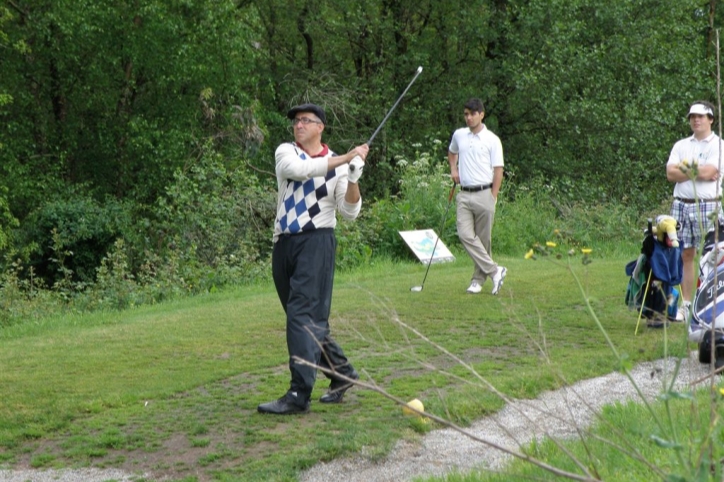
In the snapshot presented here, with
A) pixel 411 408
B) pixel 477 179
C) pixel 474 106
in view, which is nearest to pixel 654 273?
pixel 477 179

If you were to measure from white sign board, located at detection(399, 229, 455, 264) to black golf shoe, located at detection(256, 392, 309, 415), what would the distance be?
9.19 meters

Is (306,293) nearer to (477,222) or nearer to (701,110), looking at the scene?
(701,110)

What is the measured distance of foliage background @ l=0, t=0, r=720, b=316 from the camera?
2697 cm

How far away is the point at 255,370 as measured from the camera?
8680 mm

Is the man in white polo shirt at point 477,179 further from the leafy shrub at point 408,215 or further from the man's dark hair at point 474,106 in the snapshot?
the leafy shrub at point 408,215

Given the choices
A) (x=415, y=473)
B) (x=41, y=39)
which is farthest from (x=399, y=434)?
(x=41, y=39)

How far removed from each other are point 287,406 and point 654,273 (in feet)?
13.4

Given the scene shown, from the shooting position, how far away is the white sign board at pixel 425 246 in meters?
16.3

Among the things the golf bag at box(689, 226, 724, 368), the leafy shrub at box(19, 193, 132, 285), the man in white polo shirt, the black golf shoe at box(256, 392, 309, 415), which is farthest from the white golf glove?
the leafy shrub at box(19, 193, 132, 285)

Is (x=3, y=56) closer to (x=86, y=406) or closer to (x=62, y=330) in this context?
(x=62, y=330)

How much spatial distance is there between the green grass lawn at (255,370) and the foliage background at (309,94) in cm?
1202

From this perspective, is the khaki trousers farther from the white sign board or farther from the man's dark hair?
the white sign board

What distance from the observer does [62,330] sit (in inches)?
455

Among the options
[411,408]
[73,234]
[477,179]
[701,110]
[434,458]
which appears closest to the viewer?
[411,408]
